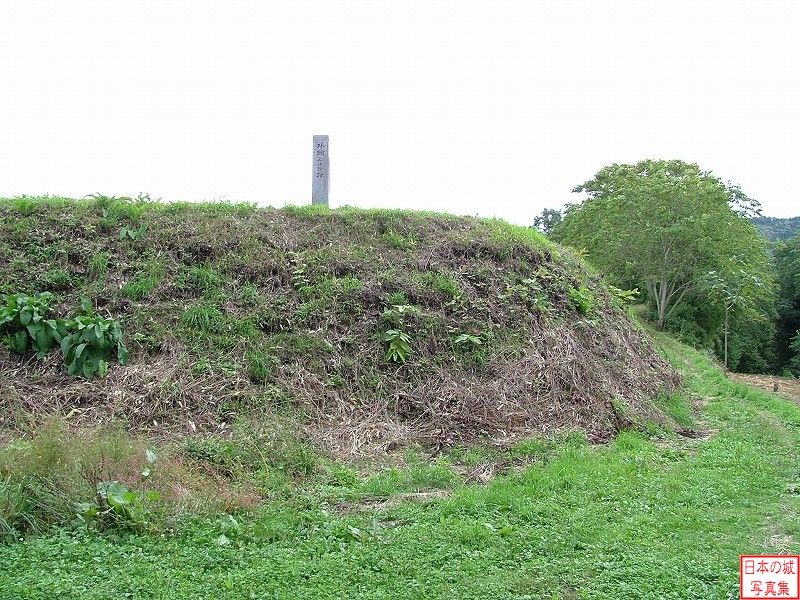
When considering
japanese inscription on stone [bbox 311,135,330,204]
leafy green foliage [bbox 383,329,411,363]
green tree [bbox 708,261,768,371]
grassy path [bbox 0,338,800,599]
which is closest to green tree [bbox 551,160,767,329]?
green tree [bbox 708,261,768,371]

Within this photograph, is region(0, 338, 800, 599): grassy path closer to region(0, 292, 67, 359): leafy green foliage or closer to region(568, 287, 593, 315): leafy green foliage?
region(0, 292, 67, 359): leafy green foliage

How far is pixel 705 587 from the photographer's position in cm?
304

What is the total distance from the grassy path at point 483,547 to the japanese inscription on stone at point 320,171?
229 inches

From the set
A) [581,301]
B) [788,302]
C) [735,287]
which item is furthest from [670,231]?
[788,302]

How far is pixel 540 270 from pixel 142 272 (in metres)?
5.44

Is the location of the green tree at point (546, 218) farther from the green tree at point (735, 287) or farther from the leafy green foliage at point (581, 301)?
the leafy green foliage at point (581, 301)

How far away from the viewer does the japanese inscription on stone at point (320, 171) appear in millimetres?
9219

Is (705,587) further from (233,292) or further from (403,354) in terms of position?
(233,292)

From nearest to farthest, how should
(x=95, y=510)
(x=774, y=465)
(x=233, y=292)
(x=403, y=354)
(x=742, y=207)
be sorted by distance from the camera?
1. (x=95, y=510)
2. (x=774, y=465)
3. (x=403, y=354)
4. (x=233, y=292)
5. (x=742, y=207)

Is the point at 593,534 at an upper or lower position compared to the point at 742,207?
lower

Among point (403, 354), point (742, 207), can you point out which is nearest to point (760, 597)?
point (403, 354)

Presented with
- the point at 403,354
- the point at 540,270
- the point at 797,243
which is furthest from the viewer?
the point at 797,243

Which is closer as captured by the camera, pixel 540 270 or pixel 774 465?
pixel 774 465

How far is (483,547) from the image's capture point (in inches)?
138
